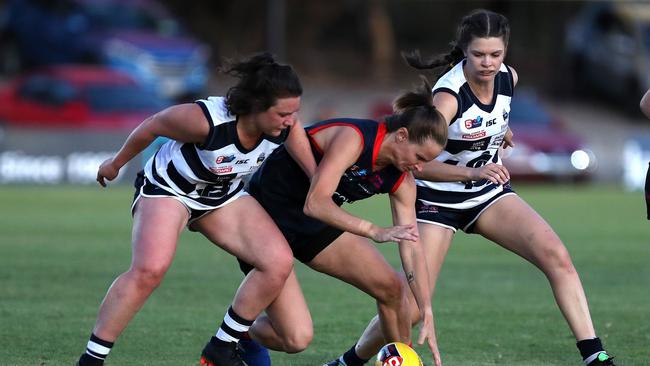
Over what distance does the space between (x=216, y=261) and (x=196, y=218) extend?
563 cm

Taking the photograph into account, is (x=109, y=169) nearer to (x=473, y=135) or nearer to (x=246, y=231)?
(x=246, y=231)

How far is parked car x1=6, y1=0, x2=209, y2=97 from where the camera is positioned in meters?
26.8

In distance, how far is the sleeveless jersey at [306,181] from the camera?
6.39m

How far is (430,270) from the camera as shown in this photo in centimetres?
698

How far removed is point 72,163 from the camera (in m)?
21.3

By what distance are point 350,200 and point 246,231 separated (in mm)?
610

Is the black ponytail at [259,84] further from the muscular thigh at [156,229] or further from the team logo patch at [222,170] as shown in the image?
the muscular thigh at [156,229]

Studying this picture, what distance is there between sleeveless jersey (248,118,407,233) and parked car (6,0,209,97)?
20.1 m

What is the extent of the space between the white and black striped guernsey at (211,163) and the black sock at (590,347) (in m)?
1.98

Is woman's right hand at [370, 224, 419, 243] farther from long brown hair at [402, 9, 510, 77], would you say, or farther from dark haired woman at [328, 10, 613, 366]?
long brown hair at [402, 9, 510, 77]

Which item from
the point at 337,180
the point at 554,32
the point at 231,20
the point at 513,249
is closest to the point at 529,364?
the point at 513,249

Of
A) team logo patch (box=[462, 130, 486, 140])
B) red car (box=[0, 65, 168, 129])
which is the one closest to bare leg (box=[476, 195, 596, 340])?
team logo patch (box=[462, 130, 486, 140])

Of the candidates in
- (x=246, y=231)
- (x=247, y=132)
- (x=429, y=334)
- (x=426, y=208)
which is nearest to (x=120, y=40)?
(x=426, y=208)

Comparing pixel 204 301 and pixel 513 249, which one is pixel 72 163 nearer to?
pixel 204 301
